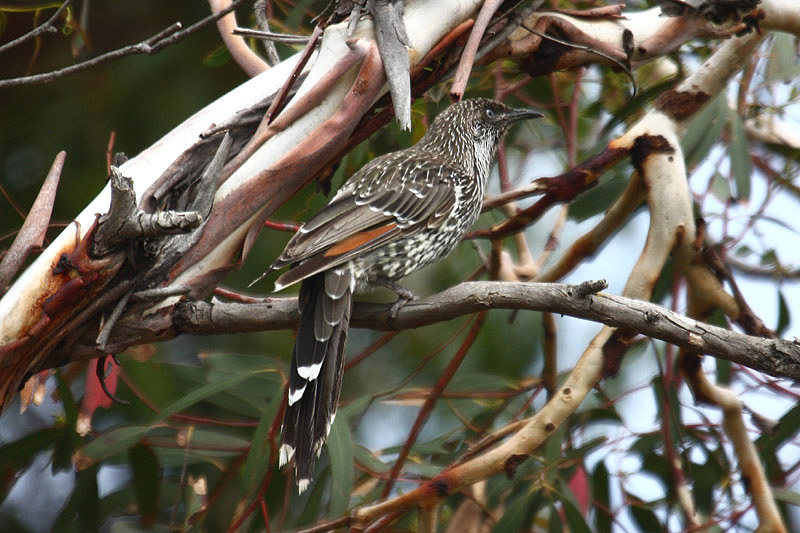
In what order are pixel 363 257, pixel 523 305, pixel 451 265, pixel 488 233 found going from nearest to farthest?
pixel 523 305 < pixel 363 257 < pixel 488 233 < pixel 451 265

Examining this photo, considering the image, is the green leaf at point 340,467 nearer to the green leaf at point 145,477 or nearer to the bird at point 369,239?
the bird at point 369,239

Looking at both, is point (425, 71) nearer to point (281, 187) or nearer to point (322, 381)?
point (281, 187)

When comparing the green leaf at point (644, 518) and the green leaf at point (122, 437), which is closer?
the green leaf at point (122, 437)

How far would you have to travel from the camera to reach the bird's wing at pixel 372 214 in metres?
2.37

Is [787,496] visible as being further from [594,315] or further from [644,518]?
[594,315]

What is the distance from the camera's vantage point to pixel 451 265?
3.89 metres

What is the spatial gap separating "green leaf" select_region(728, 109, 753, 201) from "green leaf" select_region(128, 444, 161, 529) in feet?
7.14

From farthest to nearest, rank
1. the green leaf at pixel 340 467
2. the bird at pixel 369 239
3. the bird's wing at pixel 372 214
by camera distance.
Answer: the green leaf at pixel 340 467, the bird's wing at pixel 372 214, the bird at pixel 369 239

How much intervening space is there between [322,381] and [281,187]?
49 cm

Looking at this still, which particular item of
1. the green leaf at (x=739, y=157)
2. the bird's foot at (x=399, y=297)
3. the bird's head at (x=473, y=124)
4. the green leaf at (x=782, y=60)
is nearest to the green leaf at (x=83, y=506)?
the bird's foot at (x=399, y=297)

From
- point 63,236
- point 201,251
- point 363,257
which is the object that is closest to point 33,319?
point 63,236

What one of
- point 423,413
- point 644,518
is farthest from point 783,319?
point 423,413

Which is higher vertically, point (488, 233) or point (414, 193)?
point (414, 193)

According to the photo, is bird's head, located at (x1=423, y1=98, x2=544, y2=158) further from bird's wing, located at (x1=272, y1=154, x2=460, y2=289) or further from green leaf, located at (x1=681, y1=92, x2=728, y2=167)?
green leaf, located at (x1=681, y1=92, x2=728, y2=167)
